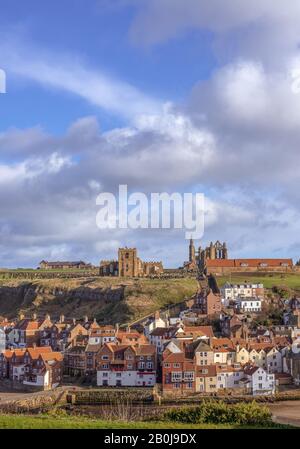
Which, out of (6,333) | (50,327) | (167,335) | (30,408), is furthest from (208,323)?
(30,408)

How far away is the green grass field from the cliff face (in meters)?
6.43

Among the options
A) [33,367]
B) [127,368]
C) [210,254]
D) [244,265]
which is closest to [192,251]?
[210,254]

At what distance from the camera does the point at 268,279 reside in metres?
101

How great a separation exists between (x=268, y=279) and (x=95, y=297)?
30.6 m

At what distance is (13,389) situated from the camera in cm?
5362

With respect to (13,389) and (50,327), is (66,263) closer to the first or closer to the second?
(50,327)

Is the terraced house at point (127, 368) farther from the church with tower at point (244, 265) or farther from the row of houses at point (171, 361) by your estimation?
the church with tower at point (244, 265)

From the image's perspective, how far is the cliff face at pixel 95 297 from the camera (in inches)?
3474

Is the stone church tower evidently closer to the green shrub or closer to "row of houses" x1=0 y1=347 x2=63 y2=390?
"row of houses" x1=0 y1=347 x2=63 y2=390

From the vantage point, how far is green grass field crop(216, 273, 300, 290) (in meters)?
94.7

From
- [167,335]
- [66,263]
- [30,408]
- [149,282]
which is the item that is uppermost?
[66,263]

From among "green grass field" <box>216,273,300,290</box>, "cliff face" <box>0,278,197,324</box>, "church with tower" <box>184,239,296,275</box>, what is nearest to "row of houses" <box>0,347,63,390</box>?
"cliff face" <box>0,278,197,324</box>
